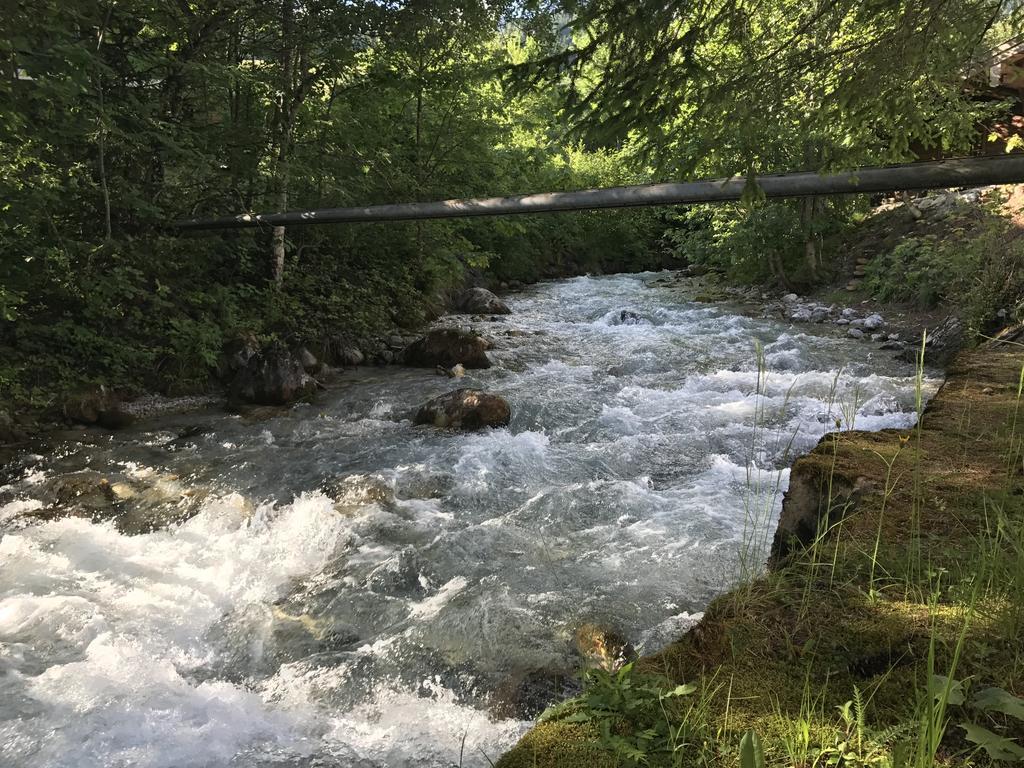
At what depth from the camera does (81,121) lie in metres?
6.00

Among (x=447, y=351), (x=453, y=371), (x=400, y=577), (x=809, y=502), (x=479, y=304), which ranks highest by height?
(x=809, y=502)

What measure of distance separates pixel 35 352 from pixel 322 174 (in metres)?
4.58

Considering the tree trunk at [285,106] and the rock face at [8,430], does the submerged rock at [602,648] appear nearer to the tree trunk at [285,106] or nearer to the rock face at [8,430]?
the rock face at [8,430]

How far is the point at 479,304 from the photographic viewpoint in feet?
52.6

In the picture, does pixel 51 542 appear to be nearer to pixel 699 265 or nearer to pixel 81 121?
pixel 81 121

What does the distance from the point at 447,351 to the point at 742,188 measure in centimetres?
732

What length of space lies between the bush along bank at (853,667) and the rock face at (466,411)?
5.14m

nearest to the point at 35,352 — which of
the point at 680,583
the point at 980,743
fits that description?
the point at 680,583

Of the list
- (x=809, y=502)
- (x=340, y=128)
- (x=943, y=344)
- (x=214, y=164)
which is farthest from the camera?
(x=340, y=128)

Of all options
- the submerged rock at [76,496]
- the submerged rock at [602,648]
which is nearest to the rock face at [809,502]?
the submerged rock at [602,648]

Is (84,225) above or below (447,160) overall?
below

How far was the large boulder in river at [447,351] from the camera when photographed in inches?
421

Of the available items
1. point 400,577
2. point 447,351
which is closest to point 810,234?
point 447,351

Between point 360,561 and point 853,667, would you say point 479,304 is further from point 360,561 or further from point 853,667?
point 853,667
